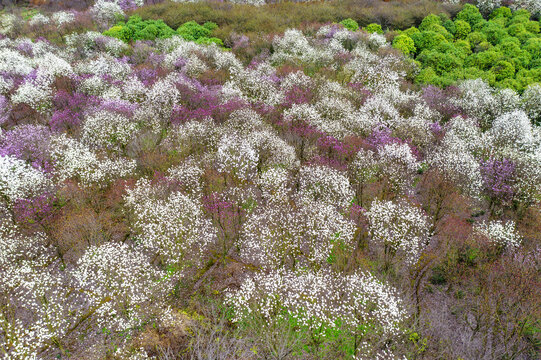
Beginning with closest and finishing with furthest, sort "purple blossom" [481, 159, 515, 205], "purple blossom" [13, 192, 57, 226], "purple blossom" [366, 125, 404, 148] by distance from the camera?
"purple blossom" [13, 192, 57, 226] < "purple blossom" [481, 159, 515, 205] < "purple blossom" [366, 125, 404, 148]

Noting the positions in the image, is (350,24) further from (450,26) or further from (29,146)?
(29,146)

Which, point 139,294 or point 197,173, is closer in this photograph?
point 139,294

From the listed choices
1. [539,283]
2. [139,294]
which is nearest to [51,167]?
[139,294]

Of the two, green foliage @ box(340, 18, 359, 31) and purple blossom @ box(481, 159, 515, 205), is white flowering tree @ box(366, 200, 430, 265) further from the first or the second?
green foliage @ box(340, 18, 359, 31)

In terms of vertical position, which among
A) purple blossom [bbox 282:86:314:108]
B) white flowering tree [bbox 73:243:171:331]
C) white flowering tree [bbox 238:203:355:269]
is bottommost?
white flowering tree [bbox 73:243:171:331]

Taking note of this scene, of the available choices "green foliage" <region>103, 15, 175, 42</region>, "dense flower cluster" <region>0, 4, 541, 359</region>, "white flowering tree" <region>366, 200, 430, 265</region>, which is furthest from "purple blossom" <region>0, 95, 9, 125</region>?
"white flowering tree" <region>366, 200, 430, 265</region>

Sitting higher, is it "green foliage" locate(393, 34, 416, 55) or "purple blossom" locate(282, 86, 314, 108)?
"green foliage" locate(393, 34, 416, 55)

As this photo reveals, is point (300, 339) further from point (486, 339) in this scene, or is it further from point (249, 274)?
point (486, 339)

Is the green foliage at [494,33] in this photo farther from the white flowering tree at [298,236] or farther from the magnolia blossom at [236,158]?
the white flowering tree at [298,236]
